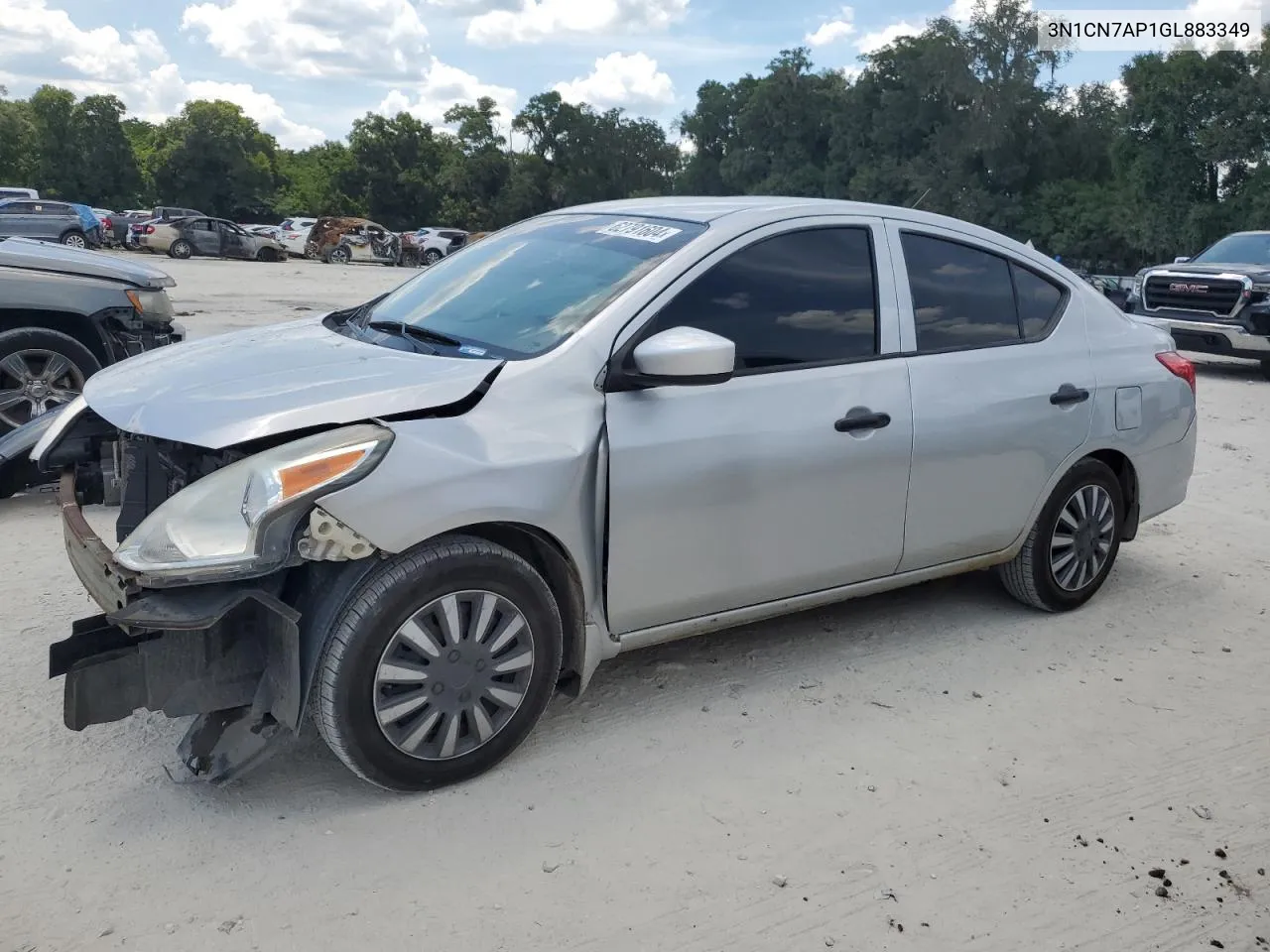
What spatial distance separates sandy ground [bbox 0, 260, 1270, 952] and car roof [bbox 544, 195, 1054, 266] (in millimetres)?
1649

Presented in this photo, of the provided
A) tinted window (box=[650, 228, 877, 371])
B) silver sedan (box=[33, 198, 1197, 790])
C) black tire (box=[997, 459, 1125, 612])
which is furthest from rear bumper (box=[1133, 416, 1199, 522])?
tinted window (box=[650, 228, 877, 371])

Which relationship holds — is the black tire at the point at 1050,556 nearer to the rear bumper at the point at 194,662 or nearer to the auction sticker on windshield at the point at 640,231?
the auction sticker on windshield at the point at 640,231

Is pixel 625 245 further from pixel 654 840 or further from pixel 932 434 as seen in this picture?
pixel 654 840

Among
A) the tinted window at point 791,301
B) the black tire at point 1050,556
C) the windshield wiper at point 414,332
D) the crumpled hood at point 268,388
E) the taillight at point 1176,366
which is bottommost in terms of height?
Result: the black tire at point 1050,556

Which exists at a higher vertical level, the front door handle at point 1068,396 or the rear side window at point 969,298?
the rear side window at point 969,298

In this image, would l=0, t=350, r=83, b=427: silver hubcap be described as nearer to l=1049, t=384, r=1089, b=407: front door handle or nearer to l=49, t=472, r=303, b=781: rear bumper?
l=49, t=472, r=303, b=781: rear bumper

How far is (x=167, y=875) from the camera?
2.89 meters

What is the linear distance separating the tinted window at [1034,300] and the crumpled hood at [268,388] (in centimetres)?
237

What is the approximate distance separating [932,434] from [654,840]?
1858mm

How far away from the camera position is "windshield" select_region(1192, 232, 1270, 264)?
13938 millimetres

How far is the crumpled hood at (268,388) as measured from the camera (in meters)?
3.10

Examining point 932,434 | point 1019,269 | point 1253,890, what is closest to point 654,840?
point 1253,890

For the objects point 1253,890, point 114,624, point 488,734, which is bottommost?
point 1253,890

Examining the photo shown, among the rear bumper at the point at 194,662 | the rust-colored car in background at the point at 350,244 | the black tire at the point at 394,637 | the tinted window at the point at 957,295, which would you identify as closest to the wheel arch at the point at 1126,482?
the tinted window at the point at 957,295
